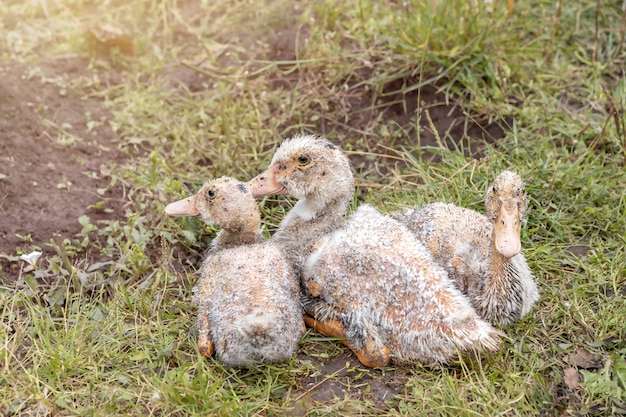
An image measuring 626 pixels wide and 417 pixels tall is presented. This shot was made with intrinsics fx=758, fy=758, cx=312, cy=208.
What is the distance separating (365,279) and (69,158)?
237cm

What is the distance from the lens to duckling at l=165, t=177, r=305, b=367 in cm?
339

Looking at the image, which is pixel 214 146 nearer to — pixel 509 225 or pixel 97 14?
pixel 97 14

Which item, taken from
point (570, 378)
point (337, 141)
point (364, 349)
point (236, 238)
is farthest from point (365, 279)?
point (337, 141)

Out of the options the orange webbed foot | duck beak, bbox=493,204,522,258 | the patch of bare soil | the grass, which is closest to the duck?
the orange webbed foot

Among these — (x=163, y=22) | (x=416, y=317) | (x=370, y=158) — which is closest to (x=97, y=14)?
(x=163, y=22)

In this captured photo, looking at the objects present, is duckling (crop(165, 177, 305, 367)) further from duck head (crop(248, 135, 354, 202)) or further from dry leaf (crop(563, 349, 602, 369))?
dry leaf (crop(563, 349, 602, 369))

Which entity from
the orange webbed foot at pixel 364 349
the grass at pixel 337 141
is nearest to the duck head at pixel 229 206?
the grass at pixel 337 141

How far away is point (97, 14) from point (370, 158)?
8.98ft

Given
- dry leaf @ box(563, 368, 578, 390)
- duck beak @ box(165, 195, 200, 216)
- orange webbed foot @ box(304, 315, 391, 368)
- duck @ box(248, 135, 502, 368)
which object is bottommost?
dry leaf @ box(563, 368, 578, 390)

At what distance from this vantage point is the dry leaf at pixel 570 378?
3426 millimetres

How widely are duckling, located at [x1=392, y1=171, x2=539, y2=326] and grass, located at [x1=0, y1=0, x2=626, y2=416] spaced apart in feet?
0.74

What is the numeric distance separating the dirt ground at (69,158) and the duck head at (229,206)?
749 mm

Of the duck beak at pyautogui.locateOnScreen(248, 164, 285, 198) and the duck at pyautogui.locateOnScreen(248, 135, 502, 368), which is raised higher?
the duck beak at pyautogui.locateOnScreen(248, 164, 285, 198)

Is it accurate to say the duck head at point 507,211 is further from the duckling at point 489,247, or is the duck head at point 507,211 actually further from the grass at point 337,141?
the grass at point 337,141
